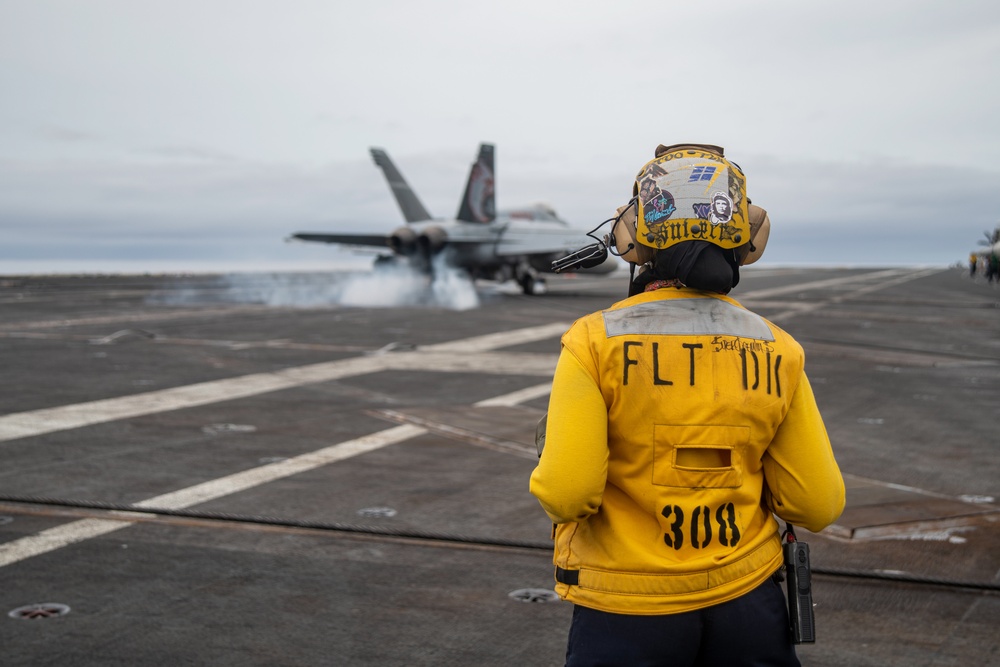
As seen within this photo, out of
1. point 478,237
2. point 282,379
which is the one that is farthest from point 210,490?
point 478,237

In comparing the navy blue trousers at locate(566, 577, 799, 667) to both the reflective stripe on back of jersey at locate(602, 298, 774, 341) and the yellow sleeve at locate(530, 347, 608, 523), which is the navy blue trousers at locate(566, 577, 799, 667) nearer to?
the yellow sleeve at locate(530, 347, 608, 523)

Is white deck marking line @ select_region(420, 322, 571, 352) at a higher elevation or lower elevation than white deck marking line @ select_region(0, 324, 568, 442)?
higher

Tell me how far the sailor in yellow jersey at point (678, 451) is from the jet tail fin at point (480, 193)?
3486cm

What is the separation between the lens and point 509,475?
326 inches

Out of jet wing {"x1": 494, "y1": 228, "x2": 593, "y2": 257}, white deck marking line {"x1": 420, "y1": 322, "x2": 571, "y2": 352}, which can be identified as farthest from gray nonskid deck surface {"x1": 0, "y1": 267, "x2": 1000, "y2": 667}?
jet wing {"x1": 494, "y1": 228, "x2": 593, "y2": 257}

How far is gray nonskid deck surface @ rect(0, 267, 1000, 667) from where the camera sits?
15.5ft

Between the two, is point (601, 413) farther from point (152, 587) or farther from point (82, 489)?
point (82, 489)

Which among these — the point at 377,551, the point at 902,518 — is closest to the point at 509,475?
the point at 377,551

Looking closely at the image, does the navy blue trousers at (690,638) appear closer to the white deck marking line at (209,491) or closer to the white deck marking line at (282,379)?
the white deck marking line at (209,491)

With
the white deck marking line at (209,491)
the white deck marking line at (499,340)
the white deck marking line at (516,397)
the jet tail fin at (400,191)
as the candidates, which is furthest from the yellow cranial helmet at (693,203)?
the jet tail fin at (400,191)

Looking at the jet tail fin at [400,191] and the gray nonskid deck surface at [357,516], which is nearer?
the gray nonskid deck surface at [357,516]

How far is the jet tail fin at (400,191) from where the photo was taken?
127 ft

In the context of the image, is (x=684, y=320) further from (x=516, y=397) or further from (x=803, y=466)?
(x=516, y=397)

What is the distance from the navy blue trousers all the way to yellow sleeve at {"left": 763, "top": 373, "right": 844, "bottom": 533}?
0.28 meters
